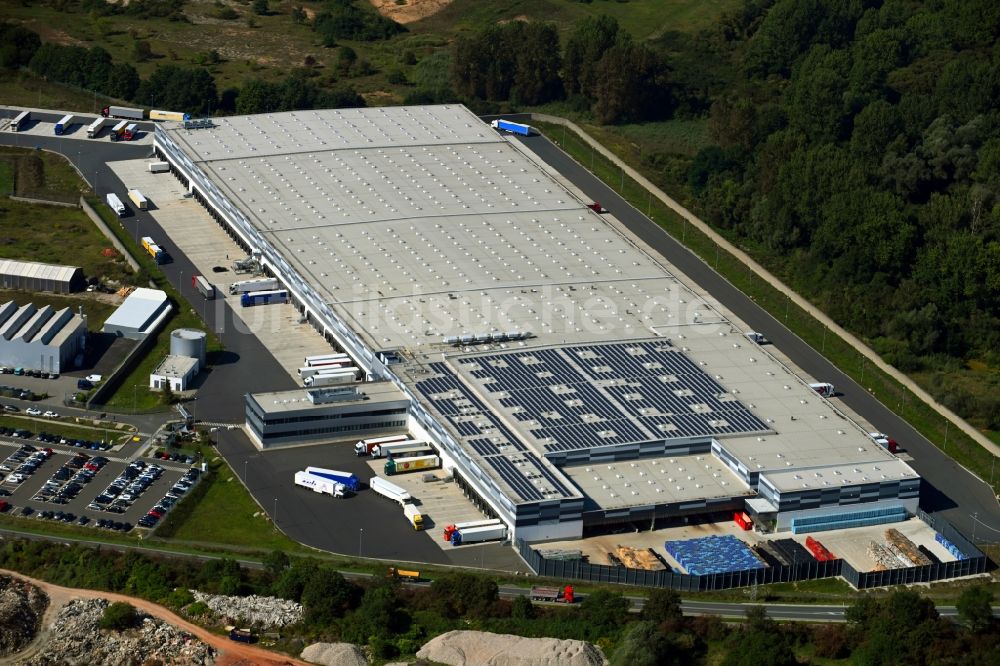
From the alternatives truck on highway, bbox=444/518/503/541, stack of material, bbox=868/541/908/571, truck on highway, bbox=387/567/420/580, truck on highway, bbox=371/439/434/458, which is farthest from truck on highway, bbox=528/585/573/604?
stack of material, bbox=868/541/908/571

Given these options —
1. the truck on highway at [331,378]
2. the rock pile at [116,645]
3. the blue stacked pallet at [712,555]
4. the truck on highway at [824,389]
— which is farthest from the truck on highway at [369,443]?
the truck on highway at [824,389]

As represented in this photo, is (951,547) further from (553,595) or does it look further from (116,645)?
(116,645)

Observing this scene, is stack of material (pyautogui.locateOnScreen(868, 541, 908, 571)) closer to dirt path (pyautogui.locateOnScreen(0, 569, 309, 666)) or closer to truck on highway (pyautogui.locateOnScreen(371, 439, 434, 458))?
truck on highway (pyautogui.locateOnScreen(371, 439, 434, 458))

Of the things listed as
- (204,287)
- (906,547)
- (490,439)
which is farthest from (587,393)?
(204,287)

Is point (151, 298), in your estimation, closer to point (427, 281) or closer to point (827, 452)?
point (427, 281)

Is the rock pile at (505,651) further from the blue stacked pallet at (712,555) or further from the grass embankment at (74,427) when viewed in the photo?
the grass embankment at (74,427)

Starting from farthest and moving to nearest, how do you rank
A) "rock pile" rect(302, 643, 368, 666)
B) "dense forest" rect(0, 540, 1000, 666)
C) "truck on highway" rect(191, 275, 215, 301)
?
"truck on highway" rect(191, 275, 215, 301), "dense forest" rect(0, 540, 1000, 666), "rock pile" rect(302, 643, 368, 666)
